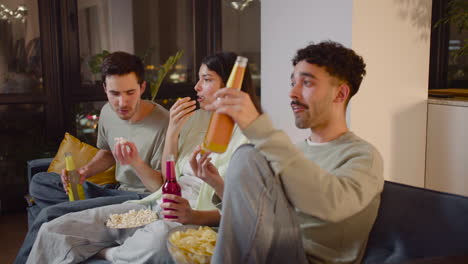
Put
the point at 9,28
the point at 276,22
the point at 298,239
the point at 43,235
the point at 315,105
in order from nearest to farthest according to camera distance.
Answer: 1. the point at 298,239
2. the point at 315,105
3. the point at 43,235
4. the point at 276,22
5. the point at 9,28

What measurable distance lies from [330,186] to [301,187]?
77 mm

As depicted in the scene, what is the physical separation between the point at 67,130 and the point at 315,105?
117 inches

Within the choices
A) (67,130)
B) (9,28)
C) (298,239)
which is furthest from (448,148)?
(9,28)

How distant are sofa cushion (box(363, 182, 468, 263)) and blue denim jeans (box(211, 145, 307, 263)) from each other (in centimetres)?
33

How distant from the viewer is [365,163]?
1385mm

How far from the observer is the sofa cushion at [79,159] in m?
2.88

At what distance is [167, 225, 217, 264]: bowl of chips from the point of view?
1.39m

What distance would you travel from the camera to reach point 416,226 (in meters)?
1.39

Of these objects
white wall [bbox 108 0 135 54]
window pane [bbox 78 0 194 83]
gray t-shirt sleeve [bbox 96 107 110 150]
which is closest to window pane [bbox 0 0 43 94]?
window pane [bbox 78 0 194 83]

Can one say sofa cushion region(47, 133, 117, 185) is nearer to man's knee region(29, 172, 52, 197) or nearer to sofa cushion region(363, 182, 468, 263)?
man's knee region(29, 172, 52, 197)

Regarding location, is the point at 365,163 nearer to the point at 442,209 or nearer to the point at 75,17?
the point at 442,209

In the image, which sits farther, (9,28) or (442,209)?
Result: (9,28)

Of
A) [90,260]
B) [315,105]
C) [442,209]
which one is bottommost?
[90,260]

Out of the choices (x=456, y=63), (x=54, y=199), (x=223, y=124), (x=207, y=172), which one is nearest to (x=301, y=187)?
(x=223, y=124)
